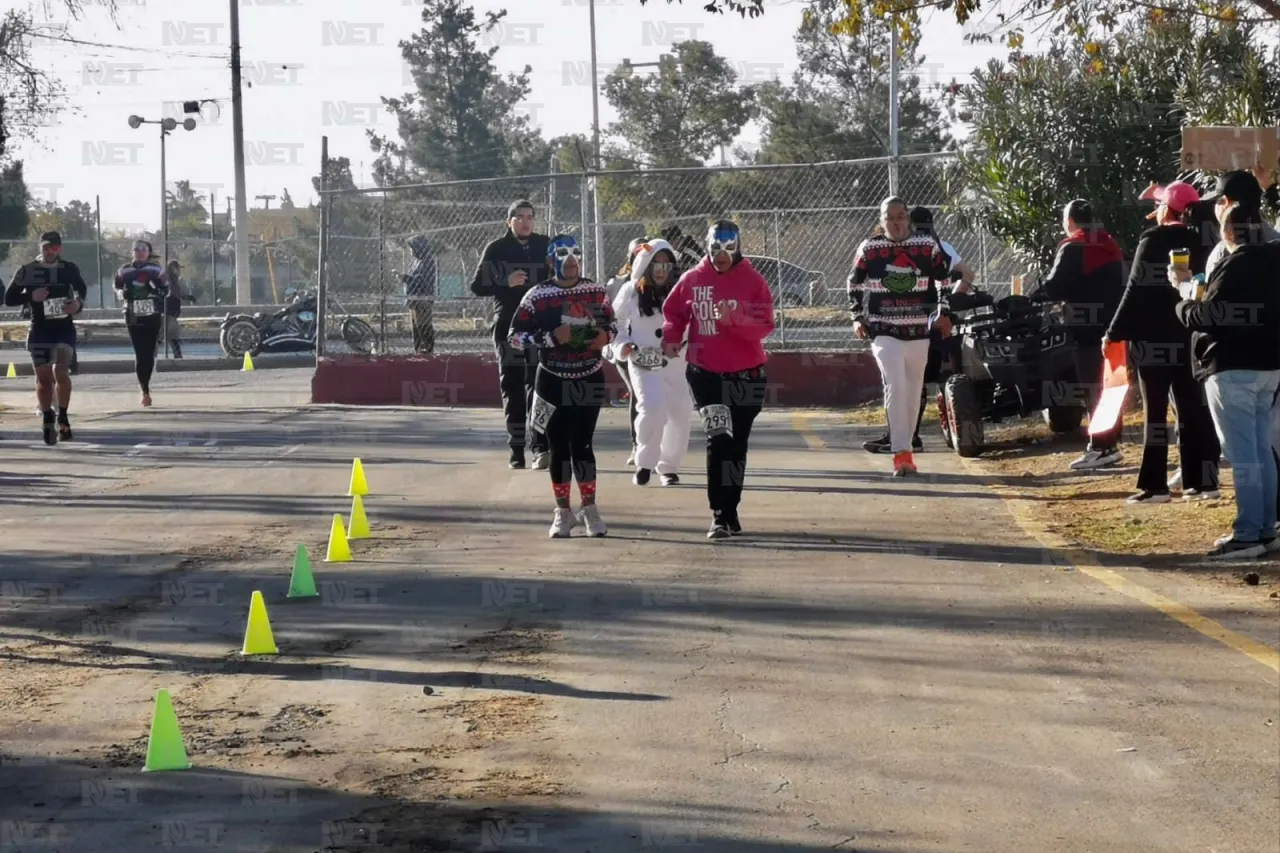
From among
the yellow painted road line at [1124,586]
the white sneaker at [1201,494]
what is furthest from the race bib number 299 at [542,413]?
the white sneaker at [1201,494]

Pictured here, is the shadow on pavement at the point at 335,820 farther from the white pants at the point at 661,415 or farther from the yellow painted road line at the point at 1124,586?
the white pants at the point at 661,415

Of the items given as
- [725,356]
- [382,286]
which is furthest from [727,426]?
[382,286]

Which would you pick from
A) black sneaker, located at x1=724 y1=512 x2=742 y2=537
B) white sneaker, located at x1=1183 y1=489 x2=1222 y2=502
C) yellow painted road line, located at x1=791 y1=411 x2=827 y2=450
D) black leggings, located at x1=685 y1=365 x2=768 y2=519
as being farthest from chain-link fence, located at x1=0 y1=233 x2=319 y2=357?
white sneaker, located at x1=1183 y1=489 x2=1222 y2=502

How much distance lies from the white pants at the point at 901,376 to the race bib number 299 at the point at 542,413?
10.3 ft

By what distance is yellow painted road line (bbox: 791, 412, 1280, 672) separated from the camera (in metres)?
8.02

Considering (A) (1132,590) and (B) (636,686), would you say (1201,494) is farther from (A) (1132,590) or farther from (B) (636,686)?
(B) (636,686)

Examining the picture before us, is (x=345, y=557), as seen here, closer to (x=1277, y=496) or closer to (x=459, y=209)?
(x=1277, y=496)

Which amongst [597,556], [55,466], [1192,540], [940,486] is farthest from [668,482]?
[55,466]

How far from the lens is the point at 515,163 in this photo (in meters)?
68.4

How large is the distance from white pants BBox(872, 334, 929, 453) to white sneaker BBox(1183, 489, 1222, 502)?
234cm

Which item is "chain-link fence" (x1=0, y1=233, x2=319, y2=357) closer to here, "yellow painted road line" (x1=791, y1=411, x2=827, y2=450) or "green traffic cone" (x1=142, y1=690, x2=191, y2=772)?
"yellow painted road line" (x1=791, y1=411, x2=827, y2=450)

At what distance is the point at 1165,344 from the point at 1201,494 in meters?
1.08

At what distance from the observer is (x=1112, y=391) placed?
14109 mm

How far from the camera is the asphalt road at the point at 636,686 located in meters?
5.93
